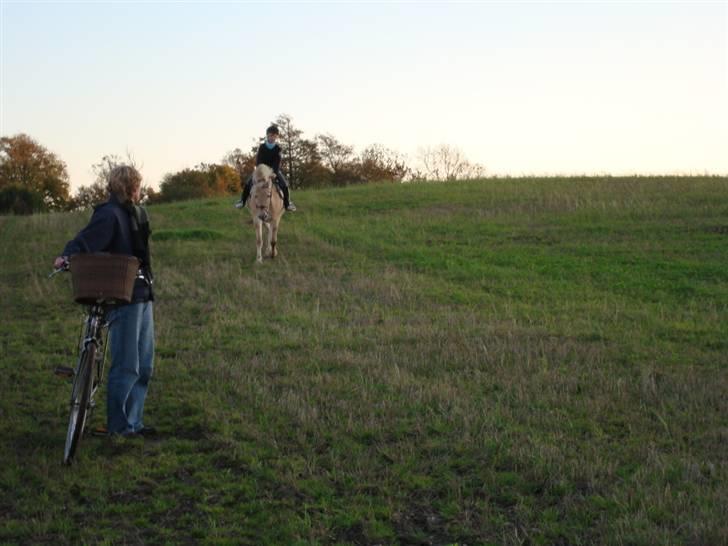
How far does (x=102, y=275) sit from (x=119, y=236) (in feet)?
2.13

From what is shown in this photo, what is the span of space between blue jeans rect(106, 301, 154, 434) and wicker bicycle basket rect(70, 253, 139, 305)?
0.55m

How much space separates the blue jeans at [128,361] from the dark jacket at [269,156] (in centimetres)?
1355

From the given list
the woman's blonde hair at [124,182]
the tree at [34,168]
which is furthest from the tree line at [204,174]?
the woman's blonde hair at [124,182]

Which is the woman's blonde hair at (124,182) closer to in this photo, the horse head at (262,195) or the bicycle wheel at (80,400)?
the bicycle wheel at (80,400)

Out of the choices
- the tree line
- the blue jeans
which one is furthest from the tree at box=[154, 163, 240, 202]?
the blue jeans

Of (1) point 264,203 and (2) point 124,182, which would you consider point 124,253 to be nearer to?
(2) point 124,182

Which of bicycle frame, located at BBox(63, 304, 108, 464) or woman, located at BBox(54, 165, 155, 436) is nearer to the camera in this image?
bicycle frame, located at BBox(63, 304, 108, 464)

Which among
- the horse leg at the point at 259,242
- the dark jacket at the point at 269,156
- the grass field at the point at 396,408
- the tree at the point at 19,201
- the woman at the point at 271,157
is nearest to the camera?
the grass field at the point at 396,408

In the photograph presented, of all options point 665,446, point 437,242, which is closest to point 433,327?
point 665,446

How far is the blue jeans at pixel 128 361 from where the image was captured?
8.30 meters

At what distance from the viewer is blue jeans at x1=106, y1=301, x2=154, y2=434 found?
8297 millimetres

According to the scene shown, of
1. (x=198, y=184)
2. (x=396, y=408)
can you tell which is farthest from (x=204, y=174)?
(x=396, y=408)

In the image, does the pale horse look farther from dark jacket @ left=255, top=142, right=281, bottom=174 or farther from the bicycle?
the bicycle

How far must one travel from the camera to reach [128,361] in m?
8.30
